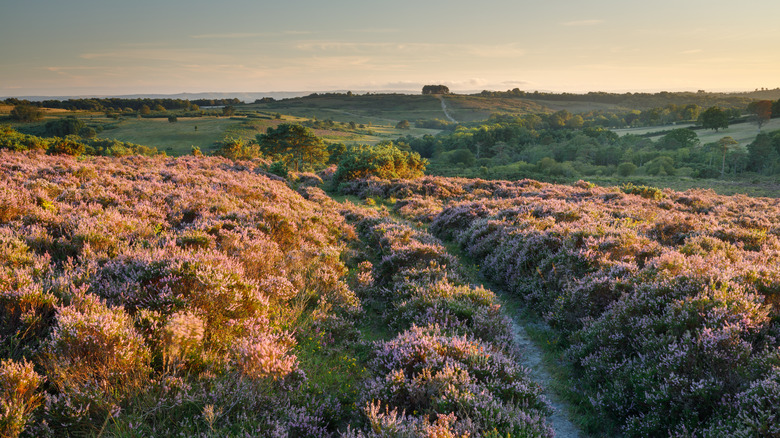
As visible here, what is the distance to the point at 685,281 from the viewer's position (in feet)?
20.2

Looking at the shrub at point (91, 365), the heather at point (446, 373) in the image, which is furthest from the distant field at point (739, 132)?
the shrub at point (91, 365)

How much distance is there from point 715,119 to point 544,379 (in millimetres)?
143721

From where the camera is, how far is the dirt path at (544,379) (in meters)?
4.88

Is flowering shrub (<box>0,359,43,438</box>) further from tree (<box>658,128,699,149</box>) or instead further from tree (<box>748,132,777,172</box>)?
tree (<box>658,128,699,149</box>)

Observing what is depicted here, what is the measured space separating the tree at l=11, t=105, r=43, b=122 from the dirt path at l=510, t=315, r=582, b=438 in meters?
161

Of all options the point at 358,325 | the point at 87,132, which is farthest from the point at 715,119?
the point at 87,132

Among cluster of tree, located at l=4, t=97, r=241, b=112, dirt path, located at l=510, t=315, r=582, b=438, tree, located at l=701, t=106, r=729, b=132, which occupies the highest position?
cluster of tree, located at l=4, t=97, r=241, b=112

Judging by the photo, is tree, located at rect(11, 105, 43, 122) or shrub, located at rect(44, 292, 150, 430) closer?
shrub, located at rect(44, 292, 150, 430)

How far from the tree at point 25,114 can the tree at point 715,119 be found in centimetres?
21298

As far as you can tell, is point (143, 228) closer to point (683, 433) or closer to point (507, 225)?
point (683, 433)

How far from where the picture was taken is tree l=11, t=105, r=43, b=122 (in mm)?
110500

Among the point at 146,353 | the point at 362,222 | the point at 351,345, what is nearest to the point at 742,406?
the point at 351,345

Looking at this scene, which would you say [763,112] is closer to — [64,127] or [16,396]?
[16,396]

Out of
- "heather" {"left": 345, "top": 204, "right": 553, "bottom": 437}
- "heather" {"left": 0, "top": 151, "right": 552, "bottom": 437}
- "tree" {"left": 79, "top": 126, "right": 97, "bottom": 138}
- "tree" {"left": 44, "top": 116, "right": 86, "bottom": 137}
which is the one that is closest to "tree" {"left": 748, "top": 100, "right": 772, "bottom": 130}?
"heather" {"left": 345, "top": 204, "right": 553, "bottom": 437}
